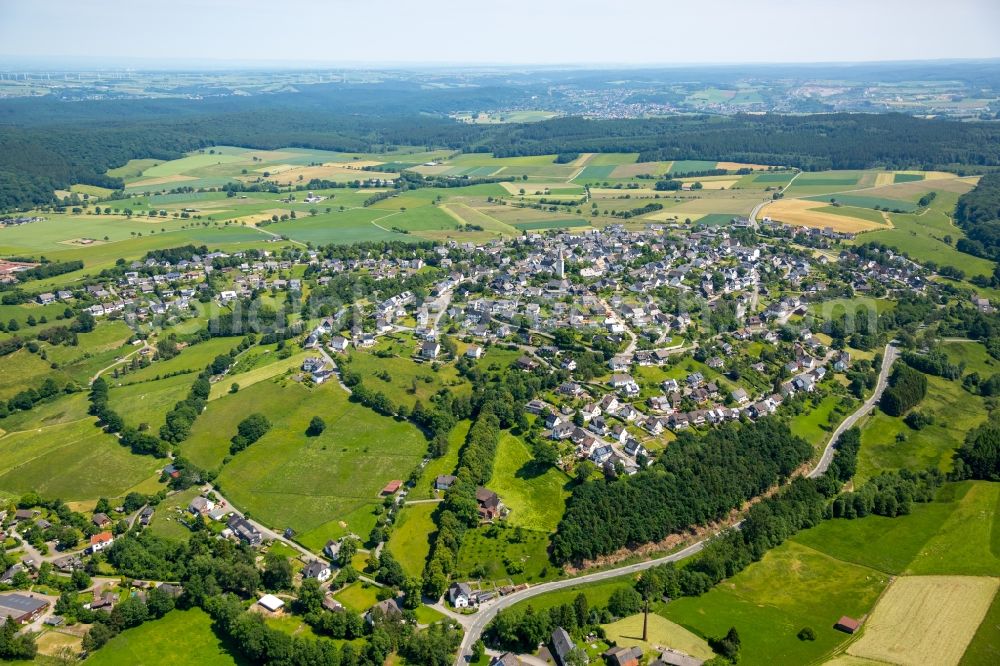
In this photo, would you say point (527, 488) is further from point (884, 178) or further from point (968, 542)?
point (884, 178)

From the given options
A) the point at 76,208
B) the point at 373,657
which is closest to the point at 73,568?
the point at 373,657

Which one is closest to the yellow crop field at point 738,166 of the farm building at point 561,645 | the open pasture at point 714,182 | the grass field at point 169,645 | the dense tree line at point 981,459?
the open pasture at point 714,182

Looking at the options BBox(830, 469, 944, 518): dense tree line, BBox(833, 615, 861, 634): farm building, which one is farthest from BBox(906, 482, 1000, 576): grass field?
BBox(833, 615, 861, 634): farm building

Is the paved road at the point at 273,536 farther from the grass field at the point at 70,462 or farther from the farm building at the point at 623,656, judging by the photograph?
the farm building at the point at 623,656

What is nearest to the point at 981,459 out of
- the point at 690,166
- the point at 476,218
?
the point at 476,218

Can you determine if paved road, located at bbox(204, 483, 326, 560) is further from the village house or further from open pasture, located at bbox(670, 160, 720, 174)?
open pasture, located at bbox(670, 160, 720, 174)
